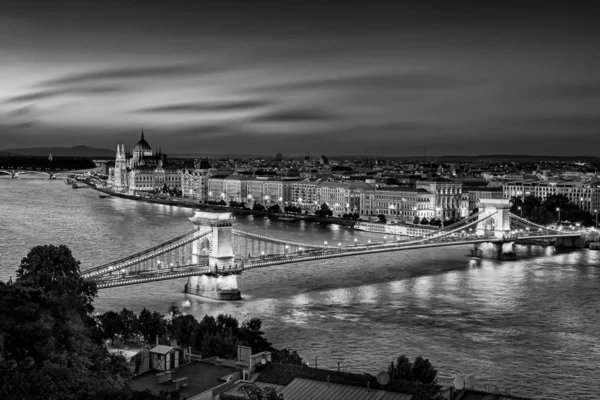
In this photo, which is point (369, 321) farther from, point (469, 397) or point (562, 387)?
point (469, 397)

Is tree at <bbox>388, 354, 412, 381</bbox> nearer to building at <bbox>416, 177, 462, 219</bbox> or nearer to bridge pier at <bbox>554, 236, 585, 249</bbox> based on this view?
bridge pier at <bbox>554, 236, 585, 249</bbox>

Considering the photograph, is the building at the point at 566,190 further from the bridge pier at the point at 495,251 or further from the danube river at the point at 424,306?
the bridge pier at the point at 495,251

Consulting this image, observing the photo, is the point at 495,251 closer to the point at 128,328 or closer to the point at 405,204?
the point at 405,204

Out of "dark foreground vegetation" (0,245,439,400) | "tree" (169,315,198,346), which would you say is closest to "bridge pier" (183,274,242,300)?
"tree" (169,315,198,346)

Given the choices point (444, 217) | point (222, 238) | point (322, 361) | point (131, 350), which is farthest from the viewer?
point (444, 217)

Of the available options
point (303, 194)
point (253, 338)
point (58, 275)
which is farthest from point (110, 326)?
point (303, 194)

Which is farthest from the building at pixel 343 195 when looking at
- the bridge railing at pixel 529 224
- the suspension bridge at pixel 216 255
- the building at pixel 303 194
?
the suspension bridge at pixel 216 255

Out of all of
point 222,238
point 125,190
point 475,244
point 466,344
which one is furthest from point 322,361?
point 125,190
